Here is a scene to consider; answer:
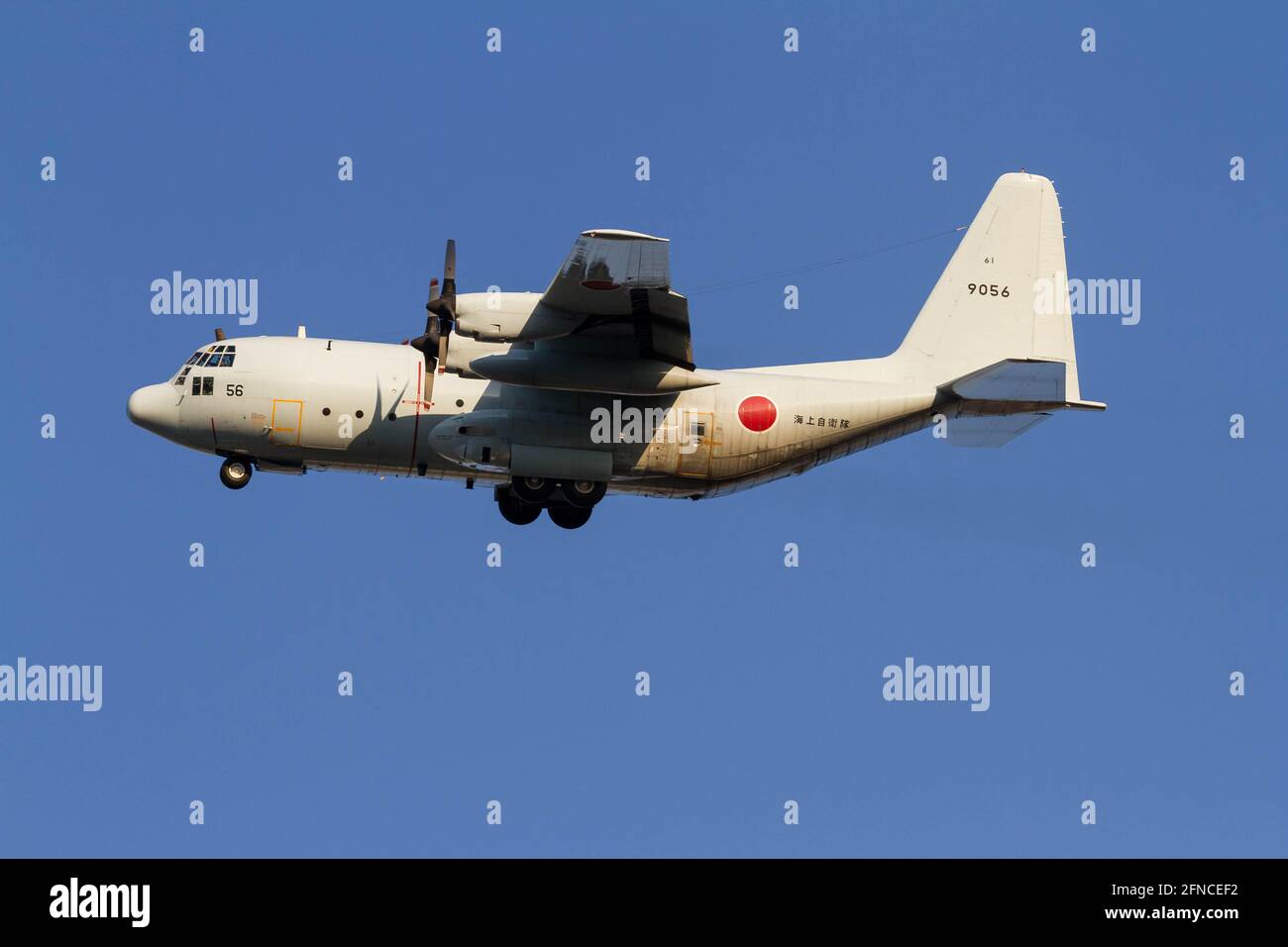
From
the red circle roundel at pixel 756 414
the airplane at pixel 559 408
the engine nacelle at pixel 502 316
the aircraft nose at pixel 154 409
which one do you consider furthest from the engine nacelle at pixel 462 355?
the aircraft nose at pixel 154 409

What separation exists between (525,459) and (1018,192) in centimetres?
894

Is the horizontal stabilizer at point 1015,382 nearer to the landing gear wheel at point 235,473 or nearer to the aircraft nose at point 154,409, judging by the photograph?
the landing gear wheel at point 235,473

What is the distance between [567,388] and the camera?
24906 mm

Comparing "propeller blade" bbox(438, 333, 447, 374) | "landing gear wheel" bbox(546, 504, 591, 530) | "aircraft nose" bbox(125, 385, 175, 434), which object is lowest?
"landing gear wheel" bbox(546, 504, 591, 530)

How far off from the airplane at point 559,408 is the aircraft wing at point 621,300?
4 cm

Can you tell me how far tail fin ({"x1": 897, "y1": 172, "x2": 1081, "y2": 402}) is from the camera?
27.5 meters

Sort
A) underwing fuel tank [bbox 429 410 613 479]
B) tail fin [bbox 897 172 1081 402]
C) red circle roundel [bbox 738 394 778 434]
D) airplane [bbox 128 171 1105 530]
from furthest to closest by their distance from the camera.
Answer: tail fin [bbox 897 172 1081 402]
red circle roundel [bbox 738 394 778 434]
underwing fuel tank [bbox 429 410 613 479]
airplane [bbox 128 171 1105 530]

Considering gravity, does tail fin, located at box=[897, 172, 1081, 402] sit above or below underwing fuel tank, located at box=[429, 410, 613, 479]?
above

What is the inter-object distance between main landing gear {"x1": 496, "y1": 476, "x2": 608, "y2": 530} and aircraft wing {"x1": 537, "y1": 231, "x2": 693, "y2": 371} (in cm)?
211

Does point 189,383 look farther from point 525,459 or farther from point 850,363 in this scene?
point 850,363

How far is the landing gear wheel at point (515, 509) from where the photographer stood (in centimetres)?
2686

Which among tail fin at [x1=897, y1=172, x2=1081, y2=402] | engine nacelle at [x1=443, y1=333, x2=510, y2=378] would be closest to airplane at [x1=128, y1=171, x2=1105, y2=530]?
engine nacelle at [x1=443, y1=333, x2=510, y2=378]

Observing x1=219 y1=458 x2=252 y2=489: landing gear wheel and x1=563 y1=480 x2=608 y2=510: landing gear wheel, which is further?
x1=563 y1=480 x2=608 y2=510: landing gear wheel

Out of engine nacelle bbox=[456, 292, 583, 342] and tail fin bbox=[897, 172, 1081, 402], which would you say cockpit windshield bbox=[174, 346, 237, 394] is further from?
tail fin bbox=[897, 172, 1081, 402]
